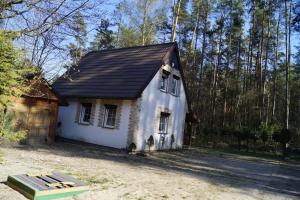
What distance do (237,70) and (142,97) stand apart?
79.0 ft

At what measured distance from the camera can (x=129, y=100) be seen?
16.1 metres

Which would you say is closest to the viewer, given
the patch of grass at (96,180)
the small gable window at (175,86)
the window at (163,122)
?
the patch of grass at (96,180)

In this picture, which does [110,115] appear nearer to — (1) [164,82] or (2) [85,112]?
(2) [85,112]

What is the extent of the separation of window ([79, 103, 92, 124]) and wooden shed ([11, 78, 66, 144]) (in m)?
2.36

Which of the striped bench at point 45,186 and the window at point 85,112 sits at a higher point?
the window at point 85,112

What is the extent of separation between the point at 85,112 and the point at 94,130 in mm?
1703

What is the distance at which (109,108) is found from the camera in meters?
17.1

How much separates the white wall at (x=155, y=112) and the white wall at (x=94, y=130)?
0.88 meters

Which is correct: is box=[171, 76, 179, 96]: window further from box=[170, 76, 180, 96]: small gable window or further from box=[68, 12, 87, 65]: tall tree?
box=[68, 12, 87, 65]: tall tree

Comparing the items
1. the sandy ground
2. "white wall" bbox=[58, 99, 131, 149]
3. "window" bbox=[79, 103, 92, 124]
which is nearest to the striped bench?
the sandy ground

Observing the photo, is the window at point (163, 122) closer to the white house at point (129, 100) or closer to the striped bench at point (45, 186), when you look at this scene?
the white house at point (129, 100)

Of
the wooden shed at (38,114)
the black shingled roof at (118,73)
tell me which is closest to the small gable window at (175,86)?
the black shingled roof at (118,73)

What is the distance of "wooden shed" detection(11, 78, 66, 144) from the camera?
1412 centimetres

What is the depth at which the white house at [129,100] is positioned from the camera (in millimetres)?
16078
